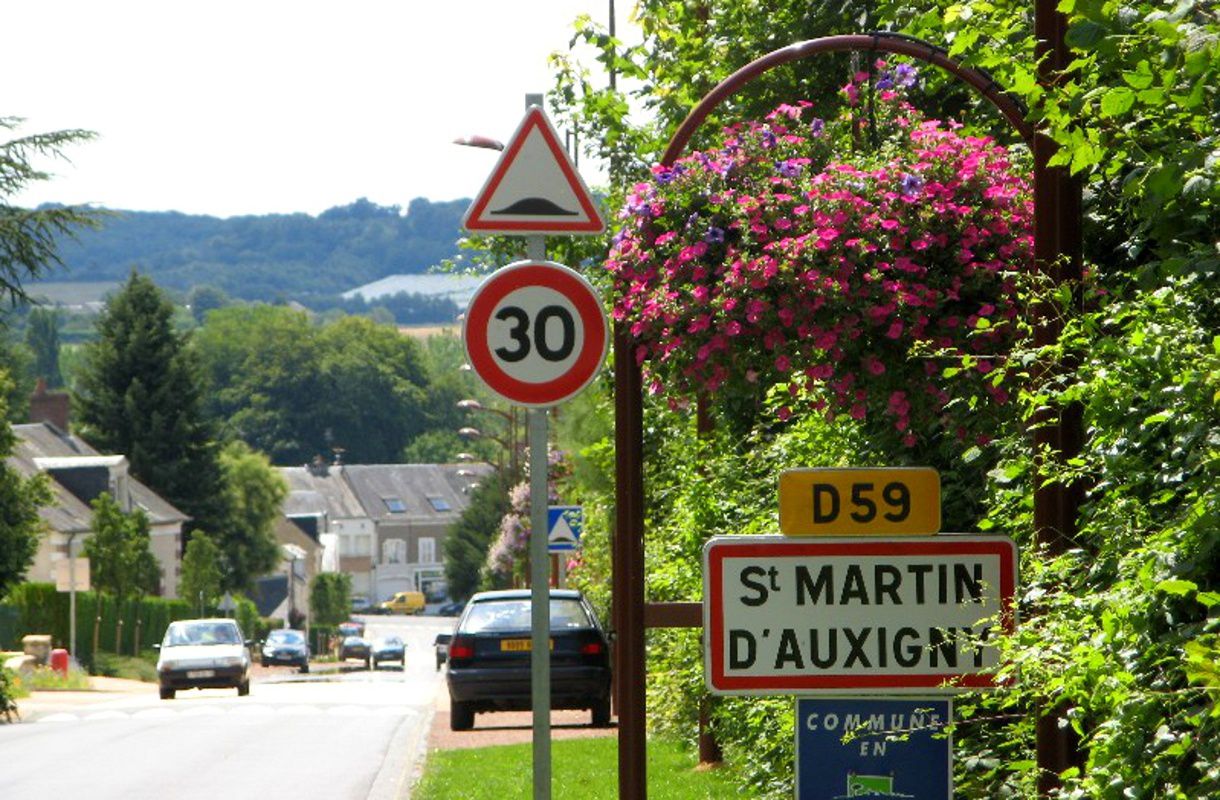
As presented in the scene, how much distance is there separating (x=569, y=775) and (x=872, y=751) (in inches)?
409

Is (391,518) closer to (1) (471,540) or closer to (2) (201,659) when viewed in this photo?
(1) (471,540)

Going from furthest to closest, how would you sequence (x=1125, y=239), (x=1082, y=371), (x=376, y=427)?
(x=376, y=427)
(x=1125, y=239)
(x=1082, y=371)

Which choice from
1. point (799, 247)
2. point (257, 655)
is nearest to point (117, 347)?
point (257, 655)

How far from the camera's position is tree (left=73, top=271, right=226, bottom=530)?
266 feet

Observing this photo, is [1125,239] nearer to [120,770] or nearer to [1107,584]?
[1107,584]

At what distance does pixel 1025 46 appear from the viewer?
589 cm

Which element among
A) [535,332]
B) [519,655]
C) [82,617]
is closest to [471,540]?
[82,617]

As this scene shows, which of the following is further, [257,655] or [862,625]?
[257,655]

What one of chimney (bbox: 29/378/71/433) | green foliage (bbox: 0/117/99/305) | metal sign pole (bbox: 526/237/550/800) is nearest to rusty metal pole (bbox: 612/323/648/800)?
metal sign pole (bbox: 526/237/550/800)

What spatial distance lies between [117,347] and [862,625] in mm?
78945

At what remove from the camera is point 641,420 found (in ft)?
25.6

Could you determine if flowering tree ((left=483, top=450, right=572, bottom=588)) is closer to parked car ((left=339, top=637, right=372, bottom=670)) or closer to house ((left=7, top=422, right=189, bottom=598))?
house ((left=7, top=422, right=189, bottom=598))

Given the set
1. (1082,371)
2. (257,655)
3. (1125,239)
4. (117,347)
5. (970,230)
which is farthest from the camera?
(117,347)

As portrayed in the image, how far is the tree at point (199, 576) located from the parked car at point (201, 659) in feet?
104
